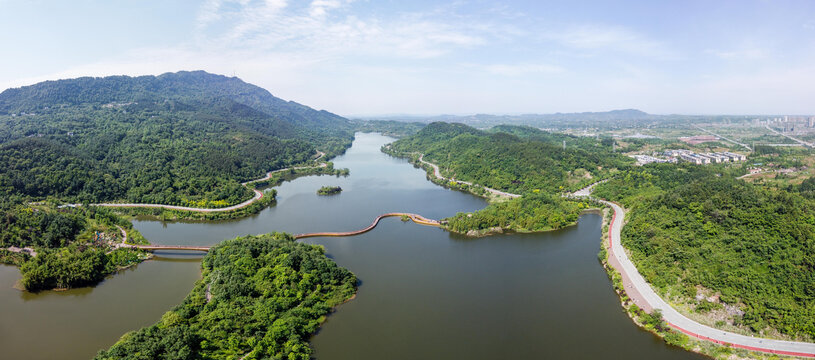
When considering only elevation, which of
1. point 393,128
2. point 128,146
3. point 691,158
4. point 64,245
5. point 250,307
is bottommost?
point 250,307

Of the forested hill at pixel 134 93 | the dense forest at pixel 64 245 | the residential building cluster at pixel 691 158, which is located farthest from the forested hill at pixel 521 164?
the forested hill at pixel 134 93

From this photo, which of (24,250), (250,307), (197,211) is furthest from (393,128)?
(250,307)

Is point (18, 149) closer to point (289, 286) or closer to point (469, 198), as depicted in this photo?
point (289, 286)

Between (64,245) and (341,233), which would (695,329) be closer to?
(341,233)

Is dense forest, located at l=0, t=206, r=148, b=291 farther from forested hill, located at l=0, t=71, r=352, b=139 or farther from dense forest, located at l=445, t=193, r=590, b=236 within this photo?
forested hill, located at l=0, t=71, r=352, b=139

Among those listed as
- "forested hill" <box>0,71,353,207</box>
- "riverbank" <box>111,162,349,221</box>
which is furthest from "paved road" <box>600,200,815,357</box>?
"forested hill" <box>0,71,353,207</box>

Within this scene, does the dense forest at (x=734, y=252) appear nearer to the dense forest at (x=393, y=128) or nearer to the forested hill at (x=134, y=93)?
the forested hill at (x=134, y=93)
